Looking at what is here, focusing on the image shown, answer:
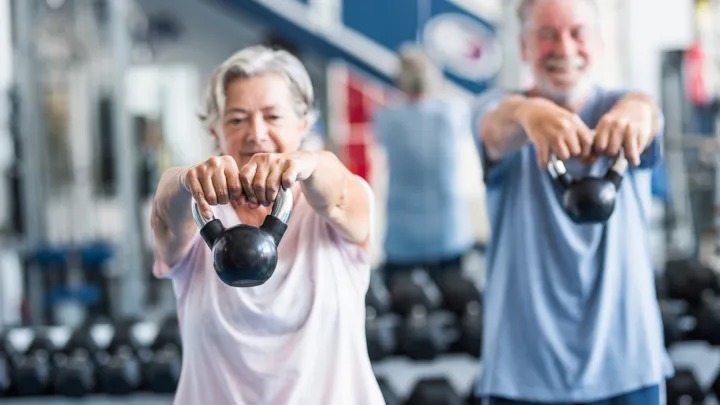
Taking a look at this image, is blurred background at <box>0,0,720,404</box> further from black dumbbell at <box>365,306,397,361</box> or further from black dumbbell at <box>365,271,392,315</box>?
black dumbbell at <box>365,306,397,361</box>

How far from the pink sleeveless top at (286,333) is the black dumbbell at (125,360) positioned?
61.4 inches

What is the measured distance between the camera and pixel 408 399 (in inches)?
82.1

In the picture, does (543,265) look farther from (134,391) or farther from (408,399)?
(134,391)

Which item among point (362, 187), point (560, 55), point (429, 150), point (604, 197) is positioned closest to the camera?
point (604, 197)

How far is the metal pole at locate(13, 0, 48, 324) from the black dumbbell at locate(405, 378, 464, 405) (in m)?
2.84

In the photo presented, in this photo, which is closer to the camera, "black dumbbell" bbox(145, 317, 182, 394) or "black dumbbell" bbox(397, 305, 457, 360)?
"black dumbbell" bbox(145, 317, 182, 394)

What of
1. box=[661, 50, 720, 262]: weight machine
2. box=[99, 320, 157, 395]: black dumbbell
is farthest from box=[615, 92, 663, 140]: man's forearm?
box=[661, 50, 720, 262]: weight machine

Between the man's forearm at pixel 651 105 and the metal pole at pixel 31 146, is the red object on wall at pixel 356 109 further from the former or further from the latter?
the man's forearm at pixel 651 105

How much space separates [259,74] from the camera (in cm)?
115

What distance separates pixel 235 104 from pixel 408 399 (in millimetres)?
1162

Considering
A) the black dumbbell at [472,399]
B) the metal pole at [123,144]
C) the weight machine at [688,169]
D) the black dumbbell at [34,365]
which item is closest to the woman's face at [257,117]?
the black dumbbell at [472,399]

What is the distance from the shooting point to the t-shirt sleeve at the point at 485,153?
4.75ft

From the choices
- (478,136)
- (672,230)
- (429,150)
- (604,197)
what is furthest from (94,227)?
(604,197)

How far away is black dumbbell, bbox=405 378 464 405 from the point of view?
2057 mm
